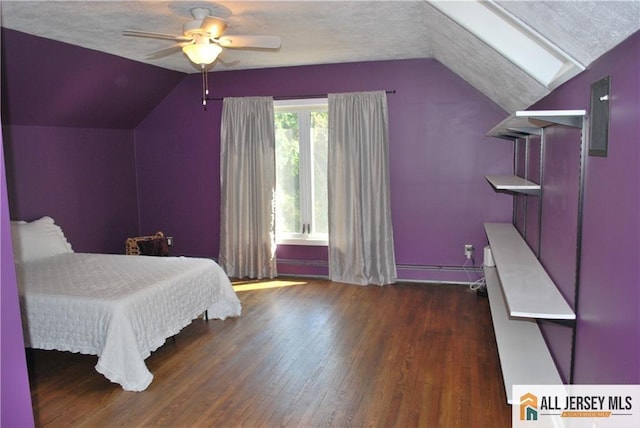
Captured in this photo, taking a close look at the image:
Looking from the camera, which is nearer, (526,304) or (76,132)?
(526,304)

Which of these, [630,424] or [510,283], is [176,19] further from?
[630,424]

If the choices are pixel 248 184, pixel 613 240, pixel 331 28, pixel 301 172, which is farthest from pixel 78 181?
pixel 613 240

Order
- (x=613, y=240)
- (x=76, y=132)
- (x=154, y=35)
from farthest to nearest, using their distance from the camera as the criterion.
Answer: (x=76, y=132), (x=154, y=35), (x=613, y=240)

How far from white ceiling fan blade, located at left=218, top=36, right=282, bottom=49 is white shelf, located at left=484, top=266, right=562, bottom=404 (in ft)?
8.08

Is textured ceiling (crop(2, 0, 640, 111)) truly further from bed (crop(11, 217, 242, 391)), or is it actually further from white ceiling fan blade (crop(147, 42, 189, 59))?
bed (crop(11, 217, 242, 391))

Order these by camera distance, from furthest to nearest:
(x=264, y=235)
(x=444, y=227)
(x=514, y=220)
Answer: (x=264, y=235) → (x=444, y=227) → (x=514, y=220)

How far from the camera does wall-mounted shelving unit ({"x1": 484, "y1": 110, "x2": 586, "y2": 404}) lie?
7.73ft

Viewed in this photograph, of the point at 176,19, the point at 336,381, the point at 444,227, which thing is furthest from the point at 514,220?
the point at 176,19

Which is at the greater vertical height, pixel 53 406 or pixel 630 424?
pixel 630 424

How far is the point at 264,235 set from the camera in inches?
233

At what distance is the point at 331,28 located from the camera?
13.0ft

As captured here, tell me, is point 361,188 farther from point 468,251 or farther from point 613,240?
point 613,240

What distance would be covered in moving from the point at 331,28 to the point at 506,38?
1583 mm

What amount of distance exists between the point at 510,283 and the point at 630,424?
1.11 metres
